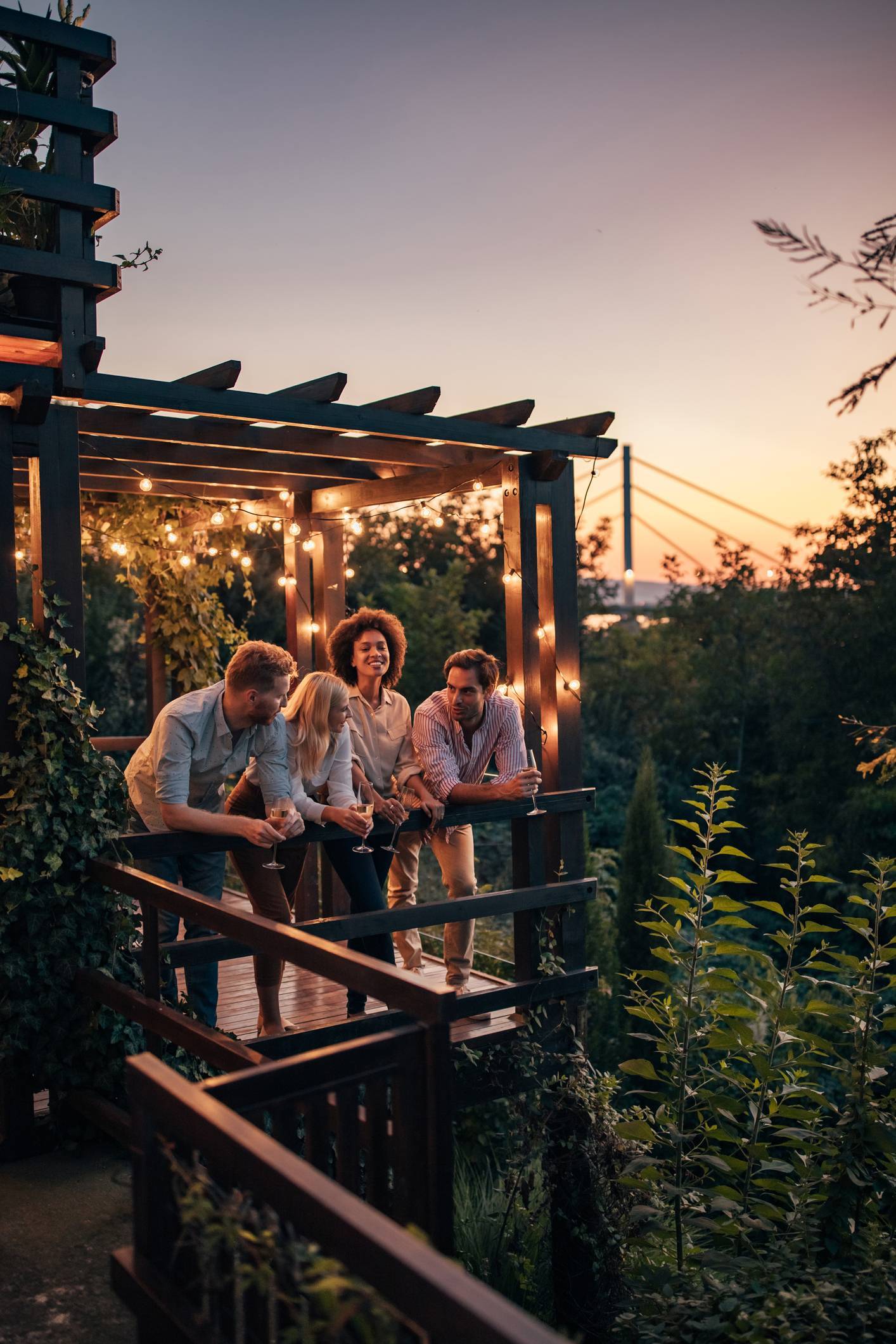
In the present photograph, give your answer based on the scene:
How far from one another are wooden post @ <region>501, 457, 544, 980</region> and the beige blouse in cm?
54

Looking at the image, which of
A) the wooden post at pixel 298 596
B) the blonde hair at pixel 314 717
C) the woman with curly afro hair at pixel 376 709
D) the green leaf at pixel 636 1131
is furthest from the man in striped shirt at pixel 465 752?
the wooden post at pixel 298 596

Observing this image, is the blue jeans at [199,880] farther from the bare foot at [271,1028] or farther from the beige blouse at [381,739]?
the beige blouse at [381,739]

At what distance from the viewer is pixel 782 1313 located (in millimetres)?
2365

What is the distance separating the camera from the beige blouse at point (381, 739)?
4.54 metres

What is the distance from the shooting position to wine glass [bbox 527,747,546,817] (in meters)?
4.45

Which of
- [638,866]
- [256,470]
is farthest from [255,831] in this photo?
[638,866]

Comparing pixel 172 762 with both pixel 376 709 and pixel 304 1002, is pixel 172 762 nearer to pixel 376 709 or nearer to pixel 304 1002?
pixel 376 709

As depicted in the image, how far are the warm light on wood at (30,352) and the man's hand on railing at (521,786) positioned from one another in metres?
2.27

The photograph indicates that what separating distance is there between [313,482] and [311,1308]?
4.77m

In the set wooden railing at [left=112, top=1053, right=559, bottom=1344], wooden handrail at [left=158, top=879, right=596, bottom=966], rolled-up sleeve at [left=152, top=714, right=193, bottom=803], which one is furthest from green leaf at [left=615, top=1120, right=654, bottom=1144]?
rolled-up sleeve at [left=152, top=714, right=193, bottom=803]

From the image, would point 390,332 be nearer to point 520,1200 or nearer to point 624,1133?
point 520,1200

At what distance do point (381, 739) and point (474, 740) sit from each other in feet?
1.30

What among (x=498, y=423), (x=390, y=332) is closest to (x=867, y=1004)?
(x=498, y=423)

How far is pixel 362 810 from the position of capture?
3852 millimetres
